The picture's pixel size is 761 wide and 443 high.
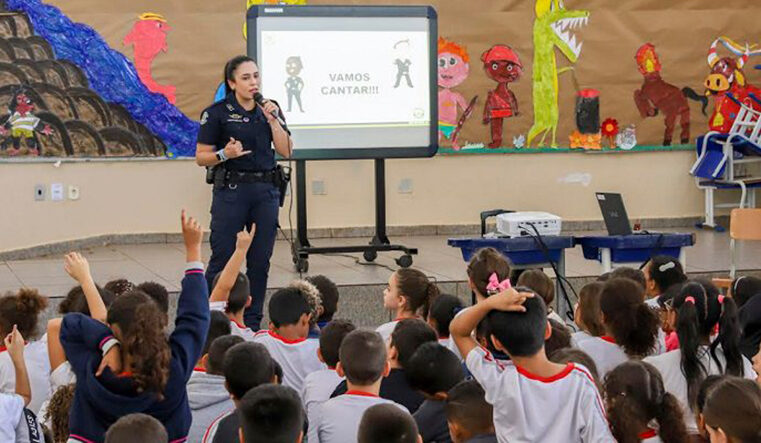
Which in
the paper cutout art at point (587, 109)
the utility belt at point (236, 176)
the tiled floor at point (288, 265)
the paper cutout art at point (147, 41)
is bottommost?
the tiled floor at point (288, 265)

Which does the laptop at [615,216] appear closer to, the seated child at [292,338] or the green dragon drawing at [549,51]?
the seated child at [292,338]

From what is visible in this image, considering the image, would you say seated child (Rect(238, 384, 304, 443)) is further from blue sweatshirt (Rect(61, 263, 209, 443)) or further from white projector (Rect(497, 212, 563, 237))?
white projector (Rect(497, 212, 563, 237))

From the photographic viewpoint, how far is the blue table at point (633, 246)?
5488 millimetres

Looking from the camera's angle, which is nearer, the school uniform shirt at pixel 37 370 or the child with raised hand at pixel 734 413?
the child with raised hand at pixel 734 413

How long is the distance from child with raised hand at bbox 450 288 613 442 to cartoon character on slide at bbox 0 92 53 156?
6.37 meters

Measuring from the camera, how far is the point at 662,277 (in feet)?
14.6

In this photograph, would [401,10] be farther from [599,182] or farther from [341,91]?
[599,182]

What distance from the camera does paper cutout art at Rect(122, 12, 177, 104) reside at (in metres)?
8.52

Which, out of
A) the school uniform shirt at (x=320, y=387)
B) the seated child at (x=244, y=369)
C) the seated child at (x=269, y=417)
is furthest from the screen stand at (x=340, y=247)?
the seated child at (x=269, y=417)

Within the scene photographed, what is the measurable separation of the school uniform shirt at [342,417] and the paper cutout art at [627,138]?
7.05 m

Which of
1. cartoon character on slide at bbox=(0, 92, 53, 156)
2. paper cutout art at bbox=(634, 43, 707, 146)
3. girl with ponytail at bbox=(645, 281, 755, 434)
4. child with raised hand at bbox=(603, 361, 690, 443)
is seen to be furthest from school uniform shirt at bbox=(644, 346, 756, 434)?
paper cutout art at bbox=(634, 43, 707, 146)

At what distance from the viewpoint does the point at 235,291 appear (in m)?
4.22

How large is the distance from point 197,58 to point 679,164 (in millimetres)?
4246

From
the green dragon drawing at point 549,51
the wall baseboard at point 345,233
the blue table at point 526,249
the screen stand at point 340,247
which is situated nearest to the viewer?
the blue table at point 526,249
